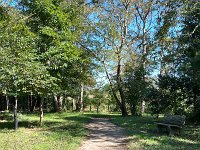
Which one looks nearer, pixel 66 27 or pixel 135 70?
pixel 66 27

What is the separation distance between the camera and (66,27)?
804 inches

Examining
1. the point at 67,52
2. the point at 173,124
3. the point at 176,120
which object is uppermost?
the point at 67,52

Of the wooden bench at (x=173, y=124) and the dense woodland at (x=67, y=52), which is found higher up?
the dense woodland at (x=67, y=52)

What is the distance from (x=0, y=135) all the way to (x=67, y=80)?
6092 millimetres

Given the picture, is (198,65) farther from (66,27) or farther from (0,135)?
(0,135)

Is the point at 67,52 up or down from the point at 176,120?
up

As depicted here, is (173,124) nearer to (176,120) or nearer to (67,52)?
(176,120)

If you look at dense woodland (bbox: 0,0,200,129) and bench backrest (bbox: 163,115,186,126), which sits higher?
dense woodland (bbox: 0,0,200,129)

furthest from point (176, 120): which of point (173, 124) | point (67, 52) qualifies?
point (67, 52)

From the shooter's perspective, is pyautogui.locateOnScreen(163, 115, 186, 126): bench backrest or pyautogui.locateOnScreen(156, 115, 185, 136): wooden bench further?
pyautogui.locateOnScreen(163, 115, 186, 126): bench backrest

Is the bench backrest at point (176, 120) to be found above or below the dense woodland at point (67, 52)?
below

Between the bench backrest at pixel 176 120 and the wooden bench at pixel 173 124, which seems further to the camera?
the bench backrest at pixel 176 120

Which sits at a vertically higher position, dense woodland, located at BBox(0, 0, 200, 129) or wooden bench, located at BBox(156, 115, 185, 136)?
dense woodland, located at BBox(0, 0, 200, 129)

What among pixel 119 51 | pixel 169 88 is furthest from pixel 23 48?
pixel 119 51
